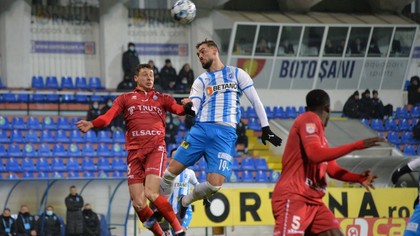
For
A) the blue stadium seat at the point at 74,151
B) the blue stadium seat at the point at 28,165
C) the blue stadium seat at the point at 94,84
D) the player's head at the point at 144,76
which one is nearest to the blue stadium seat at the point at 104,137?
the blue stadium seat at the point at 74,151

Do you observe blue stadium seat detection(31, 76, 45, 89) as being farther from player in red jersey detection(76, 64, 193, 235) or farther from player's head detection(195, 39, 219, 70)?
player's head detection(195, 39, 219, 70)

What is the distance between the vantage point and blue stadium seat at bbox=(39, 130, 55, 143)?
28906 millimetres

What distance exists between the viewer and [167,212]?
1268 centimetres

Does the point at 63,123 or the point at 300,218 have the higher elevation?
the point at 300,218

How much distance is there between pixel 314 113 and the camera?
9.63m

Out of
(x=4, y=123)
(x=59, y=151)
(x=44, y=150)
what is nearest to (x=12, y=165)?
(x=44, y=150)

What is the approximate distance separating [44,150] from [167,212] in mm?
16379

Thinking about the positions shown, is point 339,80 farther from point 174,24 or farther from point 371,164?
point 371,164

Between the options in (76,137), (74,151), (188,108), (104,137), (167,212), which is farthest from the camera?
(104,137)

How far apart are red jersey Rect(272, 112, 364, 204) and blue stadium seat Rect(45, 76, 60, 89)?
23.7 m

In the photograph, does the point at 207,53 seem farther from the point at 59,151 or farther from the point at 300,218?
the point at 59,151

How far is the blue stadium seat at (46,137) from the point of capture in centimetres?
2891

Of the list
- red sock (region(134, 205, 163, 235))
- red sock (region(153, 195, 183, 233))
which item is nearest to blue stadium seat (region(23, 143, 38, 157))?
red sock (region(134, 205, 163, 235))

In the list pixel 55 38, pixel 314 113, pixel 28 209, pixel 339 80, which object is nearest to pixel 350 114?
pixel 339 80
